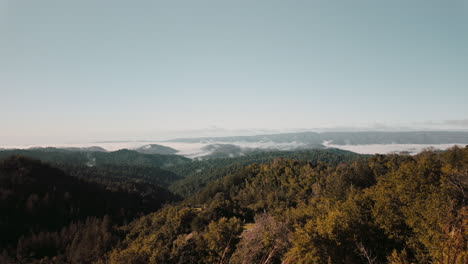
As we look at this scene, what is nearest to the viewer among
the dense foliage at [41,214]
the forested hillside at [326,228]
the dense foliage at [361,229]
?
the dense foliage at [361,229]

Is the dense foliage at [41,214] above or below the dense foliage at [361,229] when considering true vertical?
below

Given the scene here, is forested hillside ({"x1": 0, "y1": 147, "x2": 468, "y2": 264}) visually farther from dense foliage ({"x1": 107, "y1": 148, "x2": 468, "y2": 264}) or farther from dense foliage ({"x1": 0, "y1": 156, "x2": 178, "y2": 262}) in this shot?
dense foliage ({"x1": 0, "y1": 156, "x2": 178, "y2": 262})

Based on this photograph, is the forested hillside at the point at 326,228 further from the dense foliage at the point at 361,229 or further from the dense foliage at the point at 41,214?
the dense foliage at the point at 41,214

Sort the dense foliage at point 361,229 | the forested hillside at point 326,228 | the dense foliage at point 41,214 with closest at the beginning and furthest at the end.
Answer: the dense foliage at point 361,229 < the forested hillside at point 326,228 < the dense foliage at point 41,214

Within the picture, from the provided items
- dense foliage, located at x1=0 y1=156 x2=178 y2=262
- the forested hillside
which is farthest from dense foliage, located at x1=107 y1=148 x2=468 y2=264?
dense foliage, located at x1=0 y1=156 x2=178 y2=262

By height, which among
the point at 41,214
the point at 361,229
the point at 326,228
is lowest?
the point at 41,214

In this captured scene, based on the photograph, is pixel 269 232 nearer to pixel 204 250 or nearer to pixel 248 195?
pixel 204 250

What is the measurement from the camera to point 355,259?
3122cm

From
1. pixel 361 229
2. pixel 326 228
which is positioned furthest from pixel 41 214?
pixel 361 229

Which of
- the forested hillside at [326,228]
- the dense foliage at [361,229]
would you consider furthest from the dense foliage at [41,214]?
the dense foliage at [361,229]

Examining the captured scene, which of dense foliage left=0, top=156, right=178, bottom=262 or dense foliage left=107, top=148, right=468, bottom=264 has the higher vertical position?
dense foliage left=107, top=148, right=468, bottom=264

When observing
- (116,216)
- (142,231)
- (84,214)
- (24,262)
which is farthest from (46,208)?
(142,231)

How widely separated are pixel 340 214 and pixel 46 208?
743 feet

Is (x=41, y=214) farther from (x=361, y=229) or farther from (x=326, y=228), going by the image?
(x=361, y=229)
